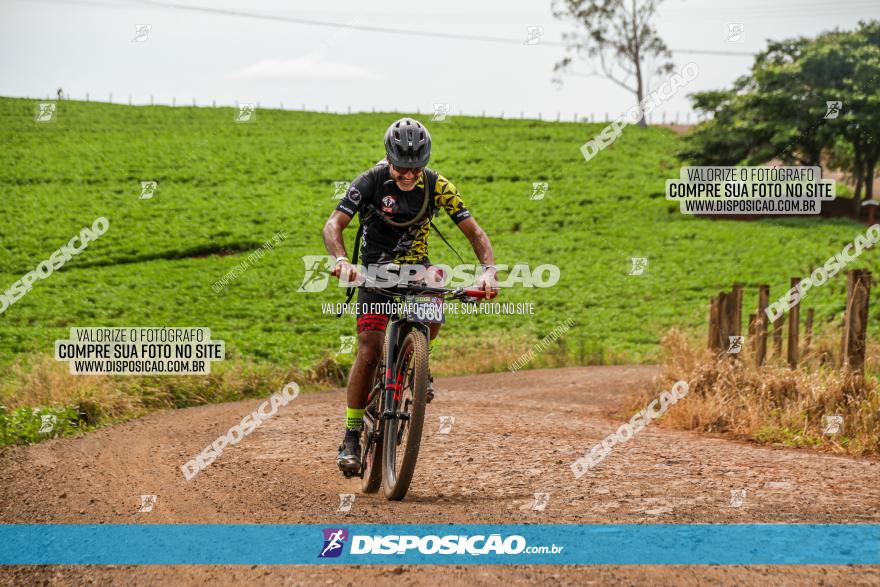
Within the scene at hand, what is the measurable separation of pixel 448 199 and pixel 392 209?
43cm

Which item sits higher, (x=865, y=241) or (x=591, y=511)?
(x=865, y=241)

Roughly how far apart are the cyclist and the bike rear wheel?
1.14 ft

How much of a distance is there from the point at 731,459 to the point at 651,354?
15.1 m

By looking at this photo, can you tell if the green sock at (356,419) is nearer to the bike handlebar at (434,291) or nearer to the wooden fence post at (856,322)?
the bike handlebar at (434,291)

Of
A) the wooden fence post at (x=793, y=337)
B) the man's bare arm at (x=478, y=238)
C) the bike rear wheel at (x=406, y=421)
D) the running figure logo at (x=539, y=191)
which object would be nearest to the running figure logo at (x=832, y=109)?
the running figure logo at (x=539, y=191)

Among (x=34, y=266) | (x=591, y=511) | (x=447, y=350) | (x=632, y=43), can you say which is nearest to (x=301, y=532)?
(x=591, y=511)

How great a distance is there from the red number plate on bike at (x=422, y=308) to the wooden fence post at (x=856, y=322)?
597 cm

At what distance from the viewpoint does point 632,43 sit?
215 ft

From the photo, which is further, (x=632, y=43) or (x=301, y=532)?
(x=632, y=43)

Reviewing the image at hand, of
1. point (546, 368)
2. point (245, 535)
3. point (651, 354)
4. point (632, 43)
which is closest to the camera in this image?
point (245, 535)

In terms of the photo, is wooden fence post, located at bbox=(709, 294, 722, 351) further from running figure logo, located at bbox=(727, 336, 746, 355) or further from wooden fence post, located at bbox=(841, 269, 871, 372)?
wooden fence post, located at bbox=(841, 269, 871, 372)

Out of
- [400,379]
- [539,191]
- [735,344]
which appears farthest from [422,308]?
[539,191]

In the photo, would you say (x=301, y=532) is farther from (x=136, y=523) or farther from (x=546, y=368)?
(x=546, y=368)

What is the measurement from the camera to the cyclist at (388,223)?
6148 mm
